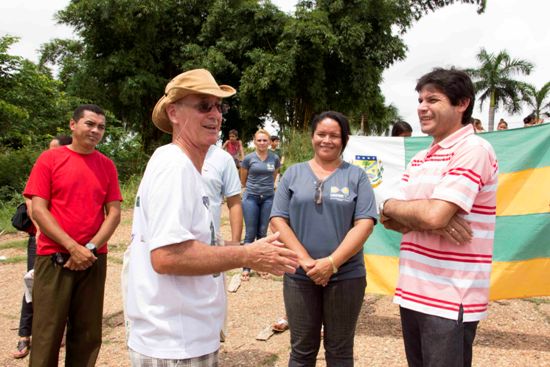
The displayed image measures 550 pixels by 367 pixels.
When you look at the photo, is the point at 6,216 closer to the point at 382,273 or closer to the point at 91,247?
the point at 91,247

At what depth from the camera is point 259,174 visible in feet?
22.7

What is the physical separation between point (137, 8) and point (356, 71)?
9984mm

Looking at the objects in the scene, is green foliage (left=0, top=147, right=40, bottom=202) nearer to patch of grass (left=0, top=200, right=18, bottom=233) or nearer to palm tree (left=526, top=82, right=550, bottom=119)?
patch of grass (left=0, top=200, right=18, bottom=233)

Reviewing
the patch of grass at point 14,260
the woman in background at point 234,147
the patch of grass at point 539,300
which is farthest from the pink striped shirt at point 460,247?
the woman in background at point 234,147

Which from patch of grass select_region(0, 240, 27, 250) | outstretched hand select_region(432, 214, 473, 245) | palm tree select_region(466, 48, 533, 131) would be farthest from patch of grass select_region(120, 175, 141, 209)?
palm tree select_region(466, 48, 533, 131)

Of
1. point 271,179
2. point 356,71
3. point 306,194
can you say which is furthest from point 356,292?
point 356,71

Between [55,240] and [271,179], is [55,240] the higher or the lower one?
the lower one

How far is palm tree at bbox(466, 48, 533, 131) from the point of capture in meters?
39.5

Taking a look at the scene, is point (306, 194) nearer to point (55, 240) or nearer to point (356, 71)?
point (55, 240)

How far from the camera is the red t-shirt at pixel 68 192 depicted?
138 inches

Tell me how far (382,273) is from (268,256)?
328 centimetres

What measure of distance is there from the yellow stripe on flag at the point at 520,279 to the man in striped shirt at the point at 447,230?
87.4 inches

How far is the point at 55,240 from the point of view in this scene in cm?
344

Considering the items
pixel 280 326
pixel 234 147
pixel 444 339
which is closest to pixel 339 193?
pixel 444 339
